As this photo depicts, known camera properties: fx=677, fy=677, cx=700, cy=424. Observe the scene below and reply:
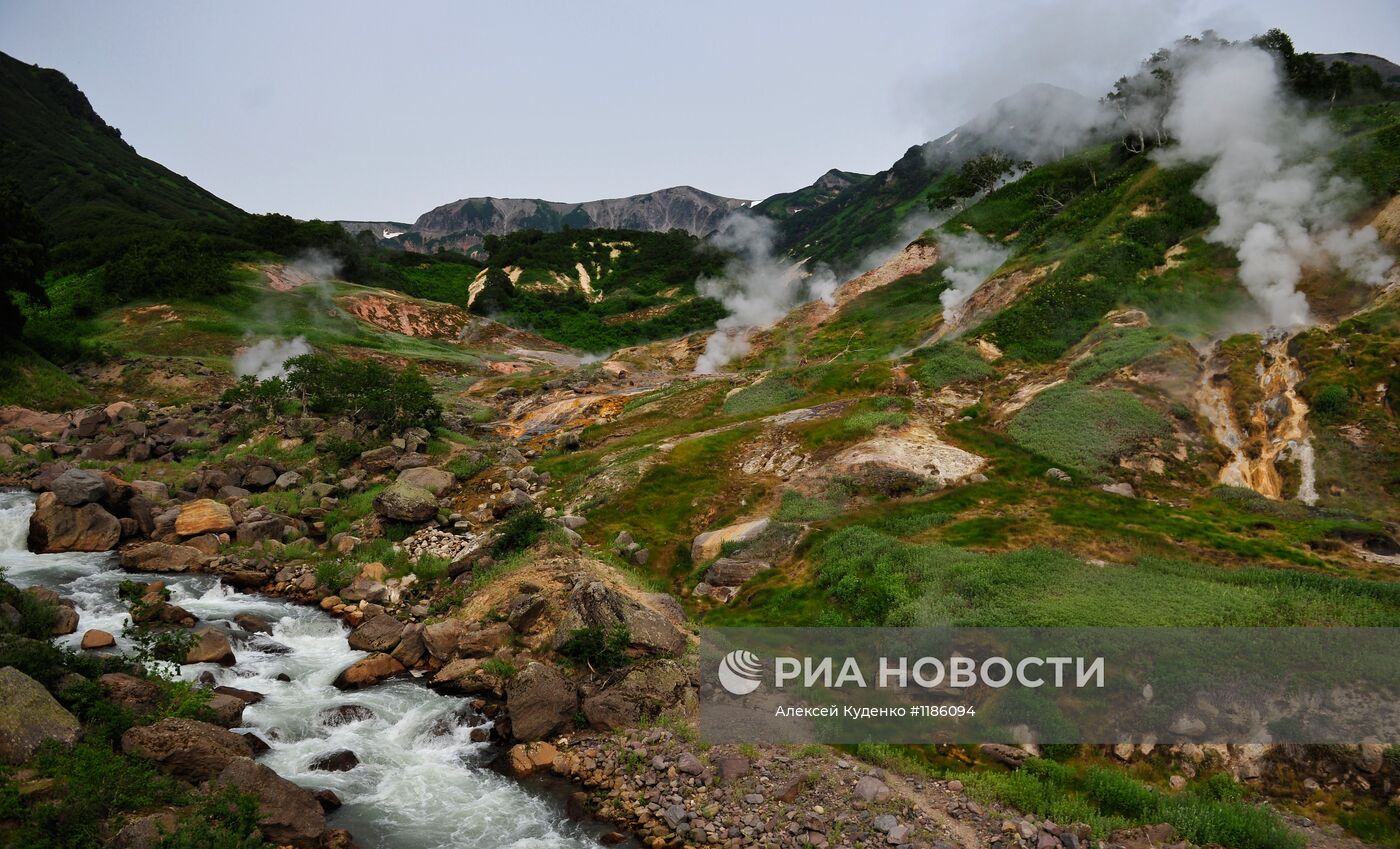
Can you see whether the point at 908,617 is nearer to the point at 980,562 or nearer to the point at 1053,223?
the point at 980,562

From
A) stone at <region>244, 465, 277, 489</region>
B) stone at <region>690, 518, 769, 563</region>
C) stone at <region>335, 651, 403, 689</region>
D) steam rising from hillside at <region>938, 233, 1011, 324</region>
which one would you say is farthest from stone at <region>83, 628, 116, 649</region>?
steam rising from hillside at <region>938, 233, 1011, 324</region>

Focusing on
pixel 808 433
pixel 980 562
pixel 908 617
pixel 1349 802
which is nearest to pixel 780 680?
pixel 908 617

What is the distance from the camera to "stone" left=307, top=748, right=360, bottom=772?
14875 mm

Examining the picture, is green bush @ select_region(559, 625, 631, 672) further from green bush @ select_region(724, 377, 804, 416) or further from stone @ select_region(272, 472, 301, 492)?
green bush @ select_region(724, 377, 804, 416)

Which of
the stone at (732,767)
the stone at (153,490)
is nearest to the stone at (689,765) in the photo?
the stone at (732,767)

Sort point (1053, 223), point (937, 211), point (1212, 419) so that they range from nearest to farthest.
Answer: point (1212, 419) → point (1053, 223) → point (937, 211)

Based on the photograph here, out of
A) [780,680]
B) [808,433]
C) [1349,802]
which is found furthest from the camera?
[808,433]

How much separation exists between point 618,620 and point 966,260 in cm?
6483

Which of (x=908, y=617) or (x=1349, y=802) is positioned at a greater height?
(x=908, y=617)

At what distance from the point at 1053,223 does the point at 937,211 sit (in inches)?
2832

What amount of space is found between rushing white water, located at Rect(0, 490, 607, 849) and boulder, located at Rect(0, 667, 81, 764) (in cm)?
394

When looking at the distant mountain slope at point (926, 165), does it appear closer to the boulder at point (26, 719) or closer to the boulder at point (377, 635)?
the boulder at point (377, 635)

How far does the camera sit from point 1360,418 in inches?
1005

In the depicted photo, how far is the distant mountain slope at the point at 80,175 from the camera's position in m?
97.4
